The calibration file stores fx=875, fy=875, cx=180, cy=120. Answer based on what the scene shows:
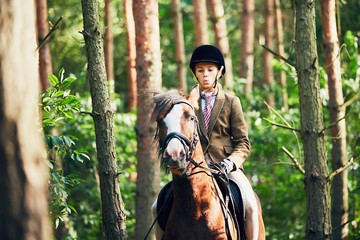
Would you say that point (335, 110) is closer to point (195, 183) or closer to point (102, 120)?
point (102, 120)

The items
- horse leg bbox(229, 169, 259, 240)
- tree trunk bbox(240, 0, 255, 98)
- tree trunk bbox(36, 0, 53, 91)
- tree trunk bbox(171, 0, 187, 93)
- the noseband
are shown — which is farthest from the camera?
tree trunk bbox(240, 0, 255, 98)

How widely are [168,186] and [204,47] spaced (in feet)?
5.02

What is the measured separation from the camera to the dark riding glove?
8807 mm

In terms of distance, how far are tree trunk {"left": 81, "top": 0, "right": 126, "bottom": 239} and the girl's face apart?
1015mm

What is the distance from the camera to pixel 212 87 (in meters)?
9.37

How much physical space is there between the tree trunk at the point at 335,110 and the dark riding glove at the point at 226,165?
4429 mm

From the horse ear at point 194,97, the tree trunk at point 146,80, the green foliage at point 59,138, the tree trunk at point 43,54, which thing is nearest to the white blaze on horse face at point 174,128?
the horse ear at point 194,97

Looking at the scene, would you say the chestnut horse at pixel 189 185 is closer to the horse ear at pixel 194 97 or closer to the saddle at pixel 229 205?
the horse ear at pixel 194 97

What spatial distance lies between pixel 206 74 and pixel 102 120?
1.21 m

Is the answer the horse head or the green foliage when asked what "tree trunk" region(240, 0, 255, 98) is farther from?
the horse head

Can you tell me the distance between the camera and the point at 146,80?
1382 cm

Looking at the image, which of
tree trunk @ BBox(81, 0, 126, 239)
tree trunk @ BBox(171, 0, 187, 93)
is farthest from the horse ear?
tree trunk @ BBox(171, 0, 187, 93)

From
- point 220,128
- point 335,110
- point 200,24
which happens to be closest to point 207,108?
point 220,128

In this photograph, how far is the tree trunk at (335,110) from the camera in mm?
13383
